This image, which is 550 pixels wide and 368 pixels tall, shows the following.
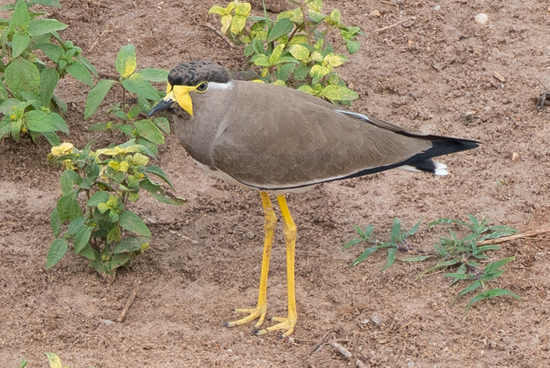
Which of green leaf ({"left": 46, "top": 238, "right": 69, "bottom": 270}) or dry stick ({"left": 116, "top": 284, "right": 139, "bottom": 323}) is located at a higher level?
A: green leaf ({"left": 46, "top": 238, "right": 69, "bottom": 270})

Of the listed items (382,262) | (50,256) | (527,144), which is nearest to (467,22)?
(527,144)

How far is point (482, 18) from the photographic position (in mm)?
6645

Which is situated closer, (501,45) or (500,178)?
(500,178)

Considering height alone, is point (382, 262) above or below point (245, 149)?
below

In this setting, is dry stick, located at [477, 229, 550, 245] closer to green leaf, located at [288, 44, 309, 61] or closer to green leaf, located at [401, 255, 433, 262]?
green leaf, located at [401, 255, 433, 262]

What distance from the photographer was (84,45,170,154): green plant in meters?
4.81

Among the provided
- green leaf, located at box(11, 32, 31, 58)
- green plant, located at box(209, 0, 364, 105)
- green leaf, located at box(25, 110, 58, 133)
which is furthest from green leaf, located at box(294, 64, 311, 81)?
green leaf, located at box(11, 32, 31, 58)

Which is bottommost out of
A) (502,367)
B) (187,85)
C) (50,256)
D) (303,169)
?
(50,256)

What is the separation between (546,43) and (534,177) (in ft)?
5.72

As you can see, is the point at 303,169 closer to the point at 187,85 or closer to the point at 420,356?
the point at 187,85

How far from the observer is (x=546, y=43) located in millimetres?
6348

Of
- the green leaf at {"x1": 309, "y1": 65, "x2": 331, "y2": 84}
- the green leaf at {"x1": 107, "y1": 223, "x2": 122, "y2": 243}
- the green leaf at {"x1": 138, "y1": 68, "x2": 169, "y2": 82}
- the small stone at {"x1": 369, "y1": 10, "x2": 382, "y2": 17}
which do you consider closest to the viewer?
the green leaf at {"x1": 107, "y1": 223, "x2": 122, "y2": 243}

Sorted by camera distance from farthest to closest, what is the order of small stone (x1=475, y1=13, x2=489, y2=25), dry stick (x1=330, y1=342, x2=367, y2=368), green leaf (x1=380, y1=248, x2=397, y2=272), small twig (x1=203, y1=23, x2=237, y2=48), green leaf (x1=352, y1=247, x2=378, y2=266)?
small stone (x1=475, y1=13, x2=489, y2=25) < small twig (x1=203, y1=23, x2=237, y2=48) < green leaf (x1=352, y1=247, x2=378, y2=266) < green leaf (x1=380, y1=248, x2=397, y2=272) < dry stick (x1=330, y1=342, x2=367, y2=368)

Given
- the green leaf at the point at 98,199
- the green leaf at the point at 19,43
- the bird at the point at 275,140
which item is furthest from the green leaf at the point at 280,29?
the green leaf at the point at 98,199
